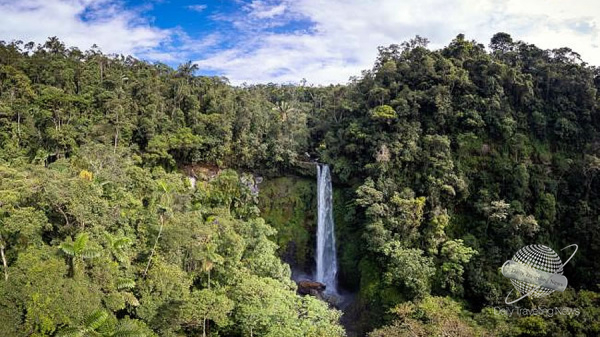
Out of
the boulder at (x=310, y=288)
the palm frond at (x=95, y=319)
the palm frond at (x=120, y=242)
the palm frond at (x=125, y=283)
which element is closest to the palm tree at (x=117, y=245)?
the palm frond at (x=120, y=242)

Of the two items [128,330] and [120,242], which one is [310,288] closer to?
[120,242]

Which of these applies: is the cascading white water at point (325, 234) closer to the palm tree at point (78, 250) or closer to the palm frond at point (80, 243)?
the palm tree at point (78, 250)

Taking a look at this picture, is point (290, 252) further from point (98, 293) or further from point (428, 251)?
point (98, 293)

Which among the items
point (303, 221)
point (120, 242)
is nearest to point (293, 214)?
point (303, 221)

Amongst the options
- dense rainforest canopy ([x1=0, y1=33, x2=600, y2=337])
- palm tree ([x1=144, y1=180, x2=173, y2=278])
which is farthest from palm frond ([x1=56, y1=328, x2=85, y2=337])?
palm tree ([x1=144, y1=180, x2=173, y2=278])

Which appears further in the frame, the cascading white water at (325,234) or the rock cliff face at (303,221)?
the cascading white water at (325,234)

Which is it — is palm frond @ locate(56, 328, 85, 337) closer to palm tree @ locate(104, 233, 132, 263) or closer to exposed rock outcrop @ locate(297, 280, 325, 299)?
palm tree @ locate(104, 233, 132, 263)

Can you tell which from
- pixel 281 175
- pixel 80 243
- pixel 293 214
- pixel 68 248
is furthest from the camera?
pixel 281 175
